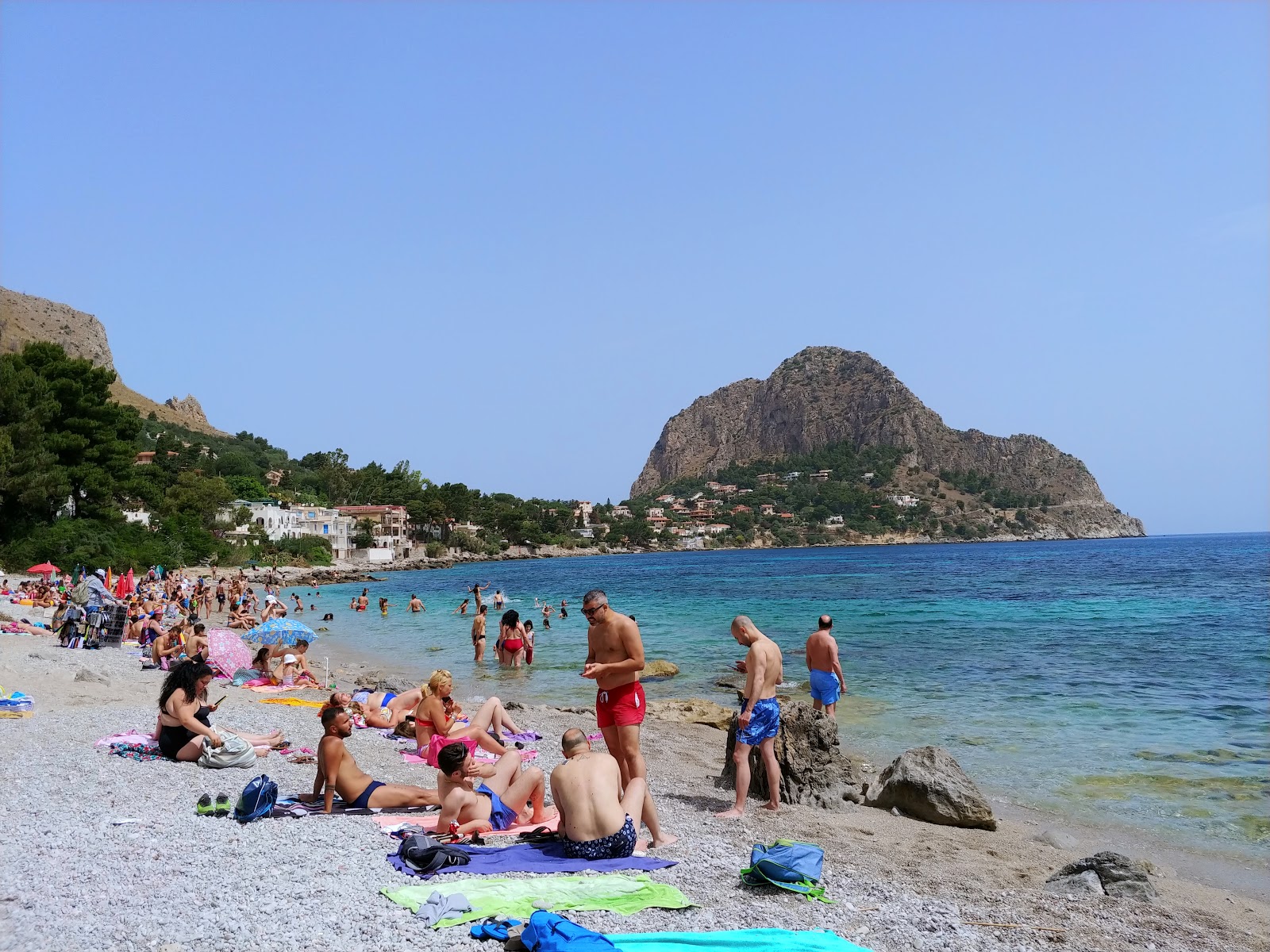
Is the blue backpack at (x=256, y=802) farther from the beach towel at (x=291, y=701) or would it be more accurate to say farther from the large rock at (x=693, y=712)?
the large rock at (x=693, y=712)

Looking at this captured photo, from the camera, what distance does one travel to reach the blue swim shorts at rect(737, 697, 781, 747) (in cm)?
762

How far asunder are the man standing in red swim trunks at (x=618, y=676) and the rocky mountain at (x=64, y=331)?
115 meters

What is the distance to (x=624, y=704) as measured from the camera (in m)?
6.75

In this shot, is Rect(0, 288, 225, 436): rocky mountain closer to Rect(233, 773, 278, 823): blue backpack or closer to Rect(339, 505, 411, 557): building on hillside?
Rect(339, 505, 411, 557): building on hillside

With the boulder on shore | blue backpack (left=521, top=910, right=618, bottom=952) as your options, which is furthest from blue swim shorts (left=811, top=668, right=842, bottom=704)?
the boulder on shore

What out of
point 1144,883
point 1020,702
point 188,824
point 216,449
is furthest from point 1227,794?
point 216,449

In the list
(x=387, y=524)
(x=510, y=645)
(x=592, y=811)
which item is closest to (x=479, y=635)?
(x=510, y=645)

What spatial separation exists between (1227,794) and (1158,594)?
40.1 meters

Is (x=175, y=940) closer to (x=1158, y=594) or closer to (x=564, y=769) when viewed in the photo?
(x=564, y=769)

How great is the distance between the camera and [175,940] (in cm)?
414

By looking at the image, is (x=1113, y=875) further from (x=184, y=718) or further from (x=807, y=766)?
(x=184, y=718)

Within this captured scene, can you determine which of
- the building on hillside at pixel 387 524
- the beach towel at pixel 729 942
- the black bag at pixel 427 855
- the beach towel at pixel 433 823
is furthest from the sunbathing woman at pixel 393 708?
the building on hillside at pixel 387 524

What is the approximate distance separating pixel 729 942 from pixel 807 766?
4.64 m

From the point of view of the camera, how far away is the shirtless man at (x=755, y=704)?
7.51m
